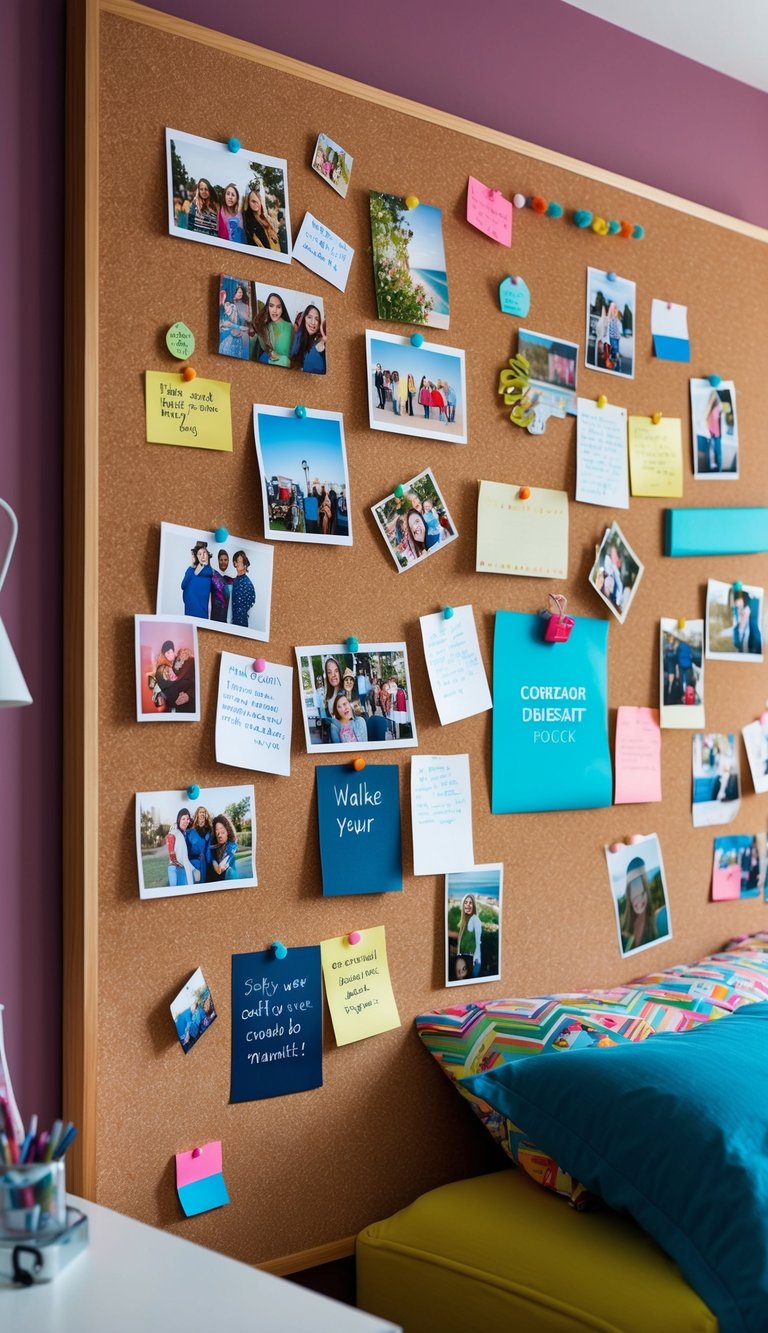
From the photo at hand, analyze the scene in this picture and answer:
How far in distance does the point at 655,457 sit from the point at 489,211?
1.62 ft

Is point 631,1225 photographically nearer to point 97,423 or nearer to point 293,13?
point 97,423

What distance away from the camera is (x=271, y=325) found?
157 cm

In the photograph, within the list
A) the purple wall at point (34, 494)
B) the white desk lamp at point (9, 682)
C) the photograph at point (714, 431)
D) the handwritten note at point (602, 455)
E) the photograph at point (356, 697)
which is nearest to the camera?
the white desk lamp at point (9, 682)

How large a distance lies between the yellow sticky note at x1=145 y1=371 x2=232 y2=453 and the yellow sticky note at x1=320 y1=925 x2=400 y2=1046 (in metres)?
0.66

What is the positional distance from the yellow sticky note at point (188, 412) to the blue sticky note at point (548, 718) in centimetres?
52

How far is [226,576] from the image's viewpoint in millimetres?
1522

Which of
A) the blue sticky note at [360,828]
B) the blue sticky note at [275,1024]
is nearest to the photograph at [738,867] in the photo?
the blue sticky note at [360,828]

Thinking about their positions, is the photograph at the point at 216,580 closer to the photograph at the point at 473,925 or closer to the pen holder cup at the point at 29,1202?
the photograph at the point at 473,925

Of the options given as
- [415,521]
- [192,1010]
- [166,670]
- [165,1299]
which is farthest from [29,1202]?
[415,521]

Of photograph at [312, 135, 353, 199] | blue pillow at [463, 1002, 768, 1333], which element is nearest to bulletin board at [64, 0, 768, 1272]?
photograph at [312, 135, 353, 199]

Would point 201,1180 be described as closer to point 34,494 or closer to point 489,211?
point 34,494

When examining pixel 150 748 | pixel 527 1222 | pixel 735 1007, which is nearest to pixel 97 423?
pixel 150 748

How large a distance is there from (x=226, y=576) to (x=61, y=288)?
385mm

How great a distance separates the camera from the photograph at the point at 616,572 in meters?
1.94
